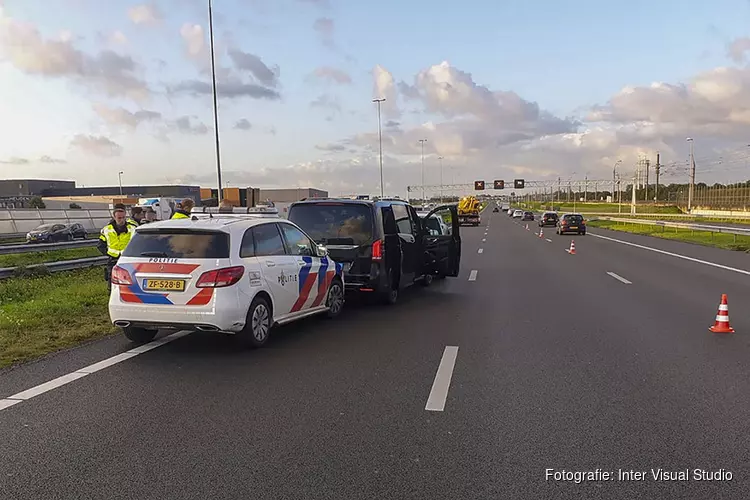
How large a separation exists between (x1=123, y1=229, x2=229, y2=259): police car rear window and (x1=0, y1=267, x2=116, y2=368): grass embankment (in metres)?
1.68

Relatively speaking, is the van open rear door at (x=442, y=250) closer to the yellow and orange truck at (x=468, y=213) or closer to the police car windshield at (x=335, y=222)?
the police car windshield at (x=335, y=222)

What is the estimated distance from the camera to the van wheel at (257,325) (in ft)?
24.9

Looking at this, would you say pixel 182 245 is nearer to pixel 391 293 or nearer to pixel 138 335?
pixel 138 335

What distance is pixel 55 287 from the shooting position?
1330 cm

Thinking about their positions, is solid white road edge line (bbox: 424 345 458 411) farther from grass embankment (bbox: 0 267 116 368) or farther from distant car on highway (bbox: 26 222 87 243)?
distant car on highway (bbox: 26 222 87 243)

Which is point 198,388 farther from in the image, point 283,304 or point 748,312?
point 748,312

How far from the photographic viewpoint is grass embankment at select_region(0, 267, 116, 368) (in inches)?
314

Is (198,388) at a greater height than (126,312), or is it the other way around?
(126,312)

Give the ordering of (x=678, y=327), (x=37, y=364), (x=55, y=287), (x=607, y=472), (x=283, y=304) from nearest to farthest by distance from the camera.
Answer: (x=607, y=472) < (x=37, y=364) < (x=283, y=304) < (x=678, y=327) < (x=55, y=287)

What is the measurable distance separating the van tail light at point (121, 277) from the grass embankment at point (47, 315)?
1.22 m

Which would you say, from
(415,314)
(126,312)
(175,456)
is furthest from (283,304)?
(175,456)

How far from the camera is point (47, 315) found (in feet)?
32.5

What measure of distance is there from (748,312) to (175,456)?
9.47 m

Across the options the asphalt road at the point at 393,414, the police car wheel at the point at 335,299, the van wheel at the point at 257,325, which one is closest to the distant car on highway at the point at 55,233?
the police car wheel at the point at 335,299
